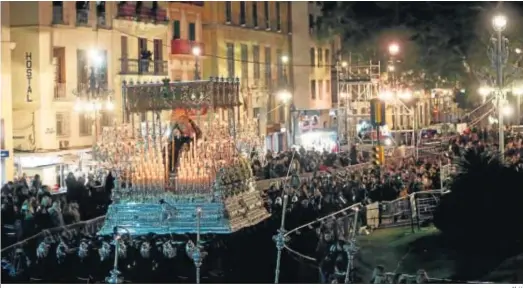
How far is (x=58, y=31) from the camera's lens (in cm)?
2170

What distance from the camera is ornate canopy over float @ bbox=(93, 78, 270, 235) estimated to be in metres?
13.7

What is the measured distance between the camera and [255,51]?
30.5 m

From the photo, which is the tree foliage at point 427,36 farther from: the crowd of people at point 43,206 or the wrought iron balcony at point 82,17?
the crowd of people at point 43,206

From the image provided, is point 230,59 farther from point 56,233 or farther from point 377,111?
point 56,233

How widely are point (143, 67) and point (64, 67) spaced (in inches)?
127

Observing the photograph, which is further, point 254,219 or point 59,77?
point 59,77

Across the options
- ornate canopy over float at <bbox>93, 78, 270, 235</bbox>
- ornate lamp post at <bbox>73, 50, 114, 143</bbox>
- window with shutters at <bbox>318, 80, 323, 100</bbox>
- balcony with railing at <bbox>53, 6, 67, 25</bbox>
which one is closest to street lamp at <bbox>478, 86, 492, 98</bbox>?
ornate lamp post at <bbox>73, 50, 114, 143</bbox>

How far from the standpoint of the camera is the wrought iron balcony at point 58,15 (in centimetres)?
2167

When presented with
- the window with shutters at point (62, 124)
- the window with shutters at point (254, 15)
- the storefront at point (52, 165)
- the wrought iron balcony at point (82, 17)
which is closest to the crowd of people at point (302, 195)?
the storefront at point (52, 165)

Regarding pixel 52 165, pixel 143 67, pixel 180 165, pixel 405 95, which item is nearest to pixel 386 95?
pixel 405 95

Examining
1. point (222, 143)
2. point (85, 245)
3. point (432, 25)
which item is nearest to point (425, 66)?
point (432, 25)

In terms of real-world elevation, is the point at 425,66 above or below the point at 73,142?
above

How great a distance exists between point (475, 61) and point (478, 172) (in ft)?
45.6
